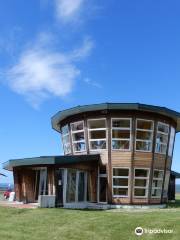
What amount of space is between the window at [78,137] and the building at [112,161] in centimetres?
8

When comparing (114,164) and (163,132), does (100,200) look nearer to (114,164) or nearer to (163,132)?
(114,164)

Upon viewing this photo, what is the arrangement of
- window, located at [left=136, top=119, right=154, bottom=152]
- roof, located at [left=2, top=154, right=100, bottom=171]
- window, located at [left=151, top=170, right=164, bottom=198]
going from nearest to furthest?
roof, located at [left=2, top=154, right=100, bottom=171] < window, located at [left=136, top=119, right=154, bottom=152] < window, located at [left=151, top=170, right=164, bottom=198]

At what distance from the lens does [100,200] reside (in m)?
26.8

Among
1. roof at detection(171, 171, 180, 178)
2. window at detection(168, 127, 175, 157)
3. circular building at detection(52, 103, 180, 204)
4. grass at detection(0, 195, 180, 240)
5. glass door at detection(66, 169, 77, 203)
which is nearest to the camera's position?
grass at detection(0, 195, 180, 240)

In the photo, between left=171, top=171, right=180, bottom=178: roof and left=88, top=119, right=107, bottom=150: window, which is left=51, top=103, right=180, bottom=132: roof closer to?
left=88, top=119, right=107, bottom=150: window

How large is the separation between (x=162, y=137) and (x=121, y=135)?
3429 mm

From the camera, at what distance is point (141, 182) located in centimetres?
2661

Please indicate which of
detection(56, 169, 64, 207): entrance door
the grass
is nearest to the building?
detection(56, 169, 64, 207): entrance door

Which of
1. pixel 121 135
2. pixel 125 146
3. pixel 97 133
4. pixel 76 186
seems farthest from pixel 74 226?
pixel 97 133

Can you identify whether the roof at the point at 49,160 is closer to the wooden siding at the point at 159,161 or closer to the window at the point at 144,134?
the window at the point at 144,134

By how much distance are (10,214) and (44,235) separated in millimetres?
5074

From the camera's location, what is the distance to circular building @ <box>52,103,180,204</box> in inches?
1027

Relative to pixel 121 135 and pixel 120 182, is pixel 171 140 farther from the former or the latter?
pixel 120 182

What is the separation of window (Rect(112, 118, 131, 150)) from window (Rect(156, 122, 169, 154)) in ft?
7.81
